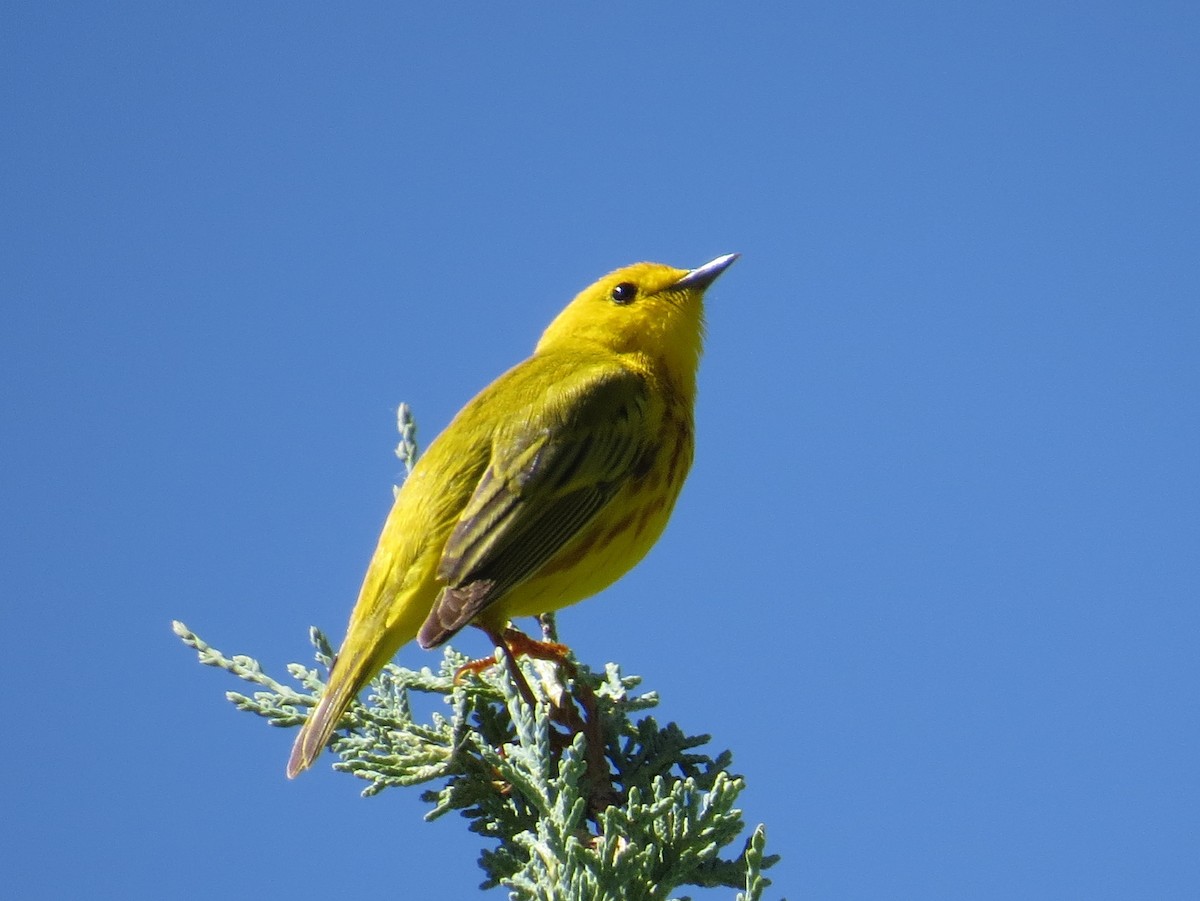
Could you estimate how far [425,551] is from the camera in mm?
4012

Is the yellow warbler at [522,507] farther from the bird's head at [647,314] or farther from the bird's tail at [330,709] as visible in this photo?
the bird's head at [647,314]

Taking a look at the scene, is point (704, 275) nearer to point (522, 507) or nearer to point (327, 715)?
point (522, 507)

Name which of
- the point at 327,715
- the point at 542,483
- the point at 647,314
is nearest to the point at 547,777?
the point at 327,715

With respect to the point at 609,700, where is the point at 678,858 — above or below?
below

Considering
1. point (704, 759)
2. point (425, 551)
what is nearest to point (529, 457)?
point (425, 551)

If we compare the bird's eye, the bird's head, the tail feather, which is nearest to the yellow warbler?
the tail feather

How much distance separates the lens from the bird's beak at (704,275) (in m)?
5.31

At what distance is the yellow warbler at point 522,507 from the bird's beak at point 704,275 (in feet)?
1.63

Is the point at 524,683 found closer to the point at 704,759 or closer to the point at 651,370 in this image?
the point at 704,759

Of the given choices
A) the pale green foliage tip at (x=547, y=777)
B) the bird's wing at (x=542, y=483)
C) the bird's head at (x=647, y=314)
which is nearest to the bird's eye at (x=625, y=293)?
the bird's head at (x=647, y=314)

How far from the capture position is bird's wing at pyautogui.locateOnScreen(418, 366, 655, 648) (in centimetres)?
383

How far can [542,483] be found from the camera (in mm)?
4168

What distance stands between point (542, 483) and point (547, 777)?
1368mm

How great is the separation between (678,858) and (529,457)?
5.18 feet
